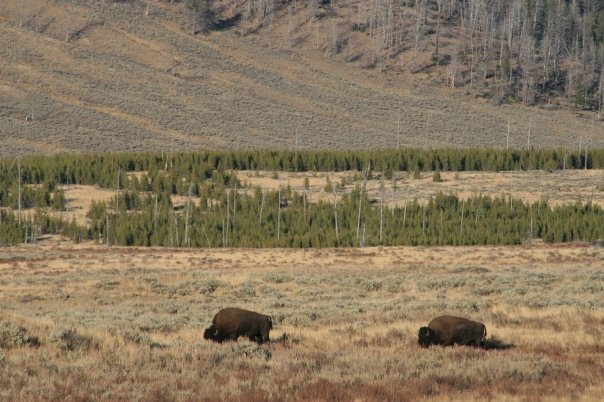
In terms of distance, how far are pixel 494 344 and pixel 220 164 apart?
81.9 m

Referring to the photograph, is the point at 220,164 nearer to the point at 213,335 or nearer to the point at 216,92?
the point at 216,92

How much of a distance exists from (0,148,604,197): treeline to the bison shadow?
66918mm

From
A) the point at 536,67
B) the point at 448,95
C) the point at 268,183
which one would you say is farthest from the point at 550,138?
the point at 268,183

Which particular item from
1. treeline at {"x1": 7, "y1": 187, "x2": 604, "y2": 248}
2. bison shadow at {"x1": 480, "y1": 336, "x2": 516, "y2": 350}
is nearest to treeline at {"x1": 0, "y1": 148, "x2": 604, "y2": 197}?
treeline at {"x1": 7, "y1": 187, "x2": 604, "y2": 248}

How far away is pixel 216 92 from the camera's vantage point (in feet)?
453

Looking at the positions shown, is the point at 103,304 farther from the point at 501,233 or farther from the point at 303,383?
the point at 501,233

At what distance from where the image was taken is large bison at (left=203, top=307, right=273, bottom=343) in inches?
679

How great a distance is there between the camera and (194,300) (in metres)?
31.1

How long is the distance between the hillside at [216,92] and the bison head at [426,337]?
9249cm

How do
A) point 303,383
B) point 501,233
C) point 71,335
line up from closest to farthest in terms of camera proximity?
point 303,383, point 71,335, point 501,233

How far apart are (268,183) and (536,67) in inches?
3191

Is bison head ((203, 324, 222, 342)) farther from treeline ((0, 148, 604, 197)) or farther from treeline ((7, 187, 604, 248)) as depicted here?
treeline ((0, 148, 604, 197))

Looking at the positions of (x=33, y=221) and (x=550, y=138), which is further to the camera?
(x=550, y=138)

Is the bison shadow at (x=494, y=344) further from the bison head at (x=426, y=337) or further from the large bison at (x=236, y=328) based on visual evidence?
the large bison at (x=236, y=328)
